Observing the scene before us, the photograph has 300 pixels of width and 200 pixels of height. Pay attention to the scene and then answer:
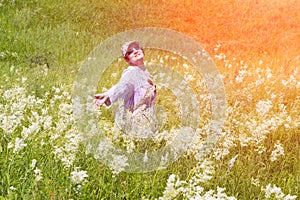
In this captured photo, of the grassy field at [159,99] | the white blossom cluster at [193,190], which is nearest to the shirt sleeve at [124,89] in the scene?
the grassy field at [159,99]

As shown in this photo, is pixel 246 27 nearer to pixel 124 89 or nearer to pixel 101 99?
pixel 124 89

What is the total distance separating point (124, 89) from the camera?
552cm

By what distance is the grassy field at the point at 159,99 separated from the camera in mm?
3682

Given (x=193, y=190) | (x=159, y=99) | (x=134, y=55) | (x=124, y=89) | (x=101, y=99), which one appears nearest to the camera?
(x=193, y=190)

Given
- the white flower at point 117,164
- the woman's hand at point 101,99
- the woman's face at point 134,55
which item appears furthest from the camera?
the woman's face at point 134,55

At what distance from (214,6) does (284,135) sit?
782cm

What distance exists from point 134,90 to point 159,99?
4.02 feet

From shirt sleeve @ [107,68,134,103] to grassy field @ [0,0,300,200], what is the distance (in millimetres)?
579

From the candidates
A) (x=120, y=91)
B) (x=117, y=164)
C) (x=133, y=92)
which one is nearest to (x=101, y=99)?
(x=120, y=91)

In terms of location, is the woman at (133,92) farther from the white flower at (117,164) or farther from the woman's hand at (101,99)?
the white flower at (117,164)

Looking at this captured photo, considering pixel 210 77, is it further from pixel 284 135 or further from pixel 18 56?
pixel 18 56

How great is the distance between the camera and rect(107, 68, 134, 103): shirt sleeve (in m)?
5.46

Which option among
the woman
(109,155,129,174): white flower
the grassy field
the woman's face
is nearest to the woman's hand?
the woman

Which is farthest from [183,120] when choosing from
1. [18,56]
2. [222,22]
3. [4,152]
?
[222,22]
